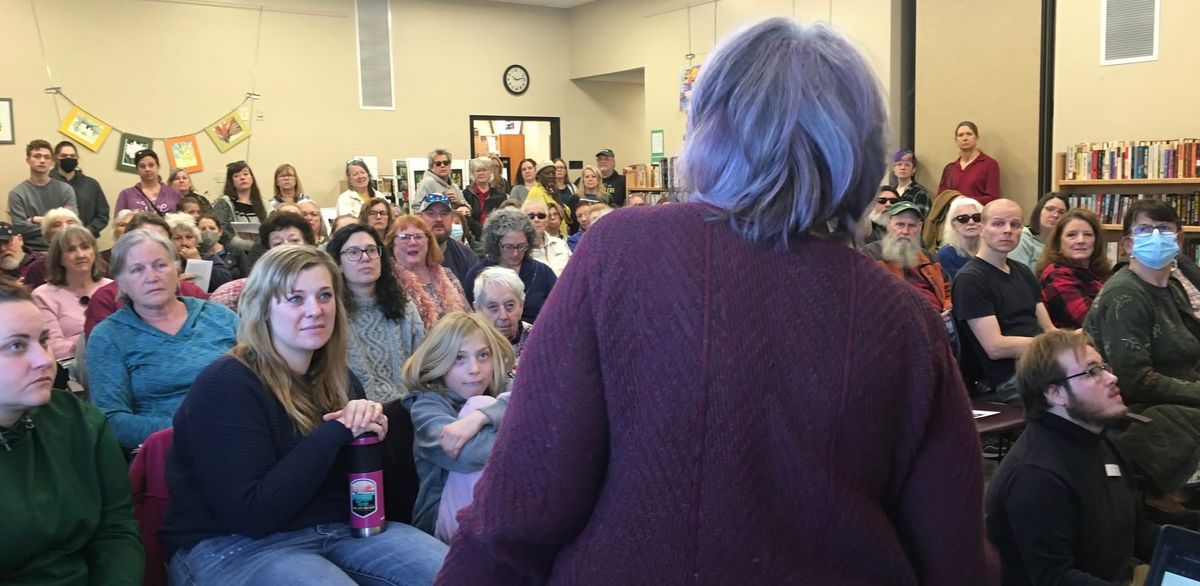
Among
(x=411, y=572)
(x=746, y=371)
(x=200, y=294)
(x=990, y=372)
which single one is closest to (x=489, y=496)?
(x=746, y=371)

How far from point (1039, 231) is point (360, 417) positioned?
16.8 ft

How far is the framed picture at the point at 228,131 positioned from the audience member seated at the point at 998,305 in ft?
25.8

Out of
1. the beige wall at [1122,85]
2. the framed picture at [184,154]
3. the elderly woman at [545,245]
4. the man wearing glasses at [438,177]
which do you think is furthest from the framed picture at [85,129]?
the beige wall at [1122,85]

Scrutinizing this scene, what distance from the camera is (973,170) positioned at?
7.93 meters

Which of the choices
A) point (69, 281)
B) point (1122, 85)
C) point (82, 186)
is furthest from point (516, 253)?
point (82, 186)

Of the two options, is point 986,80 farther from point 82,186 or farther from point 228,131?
point 82,186

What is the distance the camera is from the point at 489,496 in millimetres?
924

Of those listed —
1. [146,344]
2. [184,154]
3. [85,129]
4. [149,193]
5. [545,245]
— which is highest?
[85,129]

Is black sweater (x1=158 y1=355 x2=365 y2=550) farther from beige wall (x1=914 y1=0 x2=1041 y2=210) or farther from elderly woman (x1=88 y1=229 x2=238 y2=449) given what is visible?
beige wall (x1=914 y1=0 x2=1041 y2=210)

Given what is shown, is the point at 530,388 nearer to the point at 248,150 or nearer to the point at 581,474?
the point at 581,474

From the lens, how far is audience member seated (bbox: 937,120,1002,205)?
7.91 metres

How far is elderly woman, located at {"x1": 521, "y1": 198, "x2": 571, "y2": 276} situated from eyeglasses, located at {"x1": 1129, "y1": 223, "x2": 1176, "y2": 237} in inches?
125

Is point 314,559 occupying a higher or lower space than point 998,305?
lower

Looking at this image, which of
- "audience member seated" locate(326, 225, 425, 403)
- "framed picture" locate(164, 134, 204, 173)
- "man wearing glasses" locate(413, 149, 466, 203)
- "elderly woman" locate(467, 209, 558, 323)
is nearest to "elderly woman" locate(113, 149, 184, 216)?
"framed picture" locate(164, 134, 204, 173)
